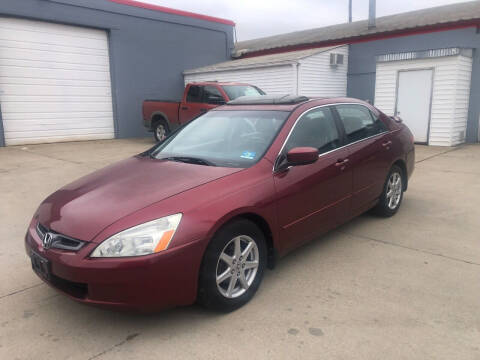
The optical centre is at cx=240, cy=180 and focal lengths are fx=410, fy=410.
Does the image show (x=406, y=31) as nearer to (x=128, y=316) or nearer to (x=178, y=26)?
(x=178, y=26)

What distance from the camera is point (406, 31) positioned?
43.4 ft

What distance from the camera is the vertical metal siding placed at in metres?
13.0

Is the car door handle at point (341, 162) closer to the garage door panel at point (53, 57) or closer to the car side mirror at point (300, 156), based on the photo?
the car side mirror at point (300, 156)

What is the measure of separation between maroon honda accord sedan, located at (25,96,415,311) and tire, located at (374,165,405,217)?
390 mm

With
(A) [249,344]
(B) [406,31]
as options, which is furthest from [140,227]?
(B) [406,31]

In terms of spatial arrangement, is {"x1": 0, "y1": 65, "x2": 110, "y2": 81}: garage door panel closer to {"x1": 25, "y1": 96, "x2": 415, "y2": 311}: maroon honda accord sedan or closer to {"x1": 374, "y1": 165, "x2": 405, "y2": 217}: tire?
{"x1": 25, "y1": 96, "x2": 415, "y2": 311}: maroon honda accord sedan

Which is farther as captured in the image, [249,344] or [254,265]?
[254,265]

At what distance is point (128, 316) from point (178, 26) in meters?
14.2

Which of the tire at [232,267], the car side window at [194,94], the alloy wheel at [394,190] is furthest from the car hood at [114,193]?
the car side window at [194,94]

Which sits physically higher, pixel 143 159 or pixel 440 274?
pixel 143 159

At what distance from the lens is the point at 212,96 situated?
35.9 ft

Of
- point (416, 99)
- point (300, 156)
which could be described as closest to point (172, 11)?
point (416, 99)

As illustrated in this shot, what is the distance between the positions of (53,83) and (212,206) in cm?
1177

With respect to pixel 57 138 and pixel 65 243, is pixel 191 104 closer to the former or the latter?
pixel 57 138
